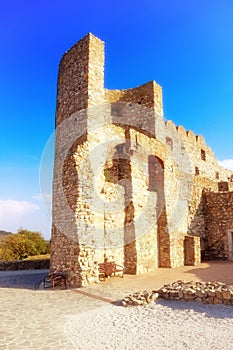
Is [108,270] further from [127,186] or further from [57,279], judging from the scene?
[127,186]

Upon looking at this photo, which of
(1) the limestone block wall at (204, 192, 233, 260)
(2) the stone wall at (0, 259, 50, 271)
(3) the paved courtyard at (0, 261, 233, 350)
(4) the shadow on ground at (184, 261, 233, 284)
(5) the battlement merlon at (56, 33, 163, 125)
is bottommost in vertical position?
(2) the stone wall at (0, 259, 50, 271)

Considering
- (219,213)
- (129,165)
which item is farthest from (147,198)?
(219,213)

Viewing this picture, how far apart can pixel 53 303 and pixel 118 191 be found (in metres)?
5.93

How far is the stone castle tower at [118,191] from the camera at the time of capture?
1081 centimetres

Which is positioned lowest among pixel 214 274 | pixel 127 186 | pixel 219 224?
pixel 214 274

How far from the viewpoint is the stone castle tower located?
10812 mm

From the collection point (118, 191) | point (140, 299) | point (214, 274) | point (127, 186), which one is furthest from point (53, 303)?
point (214, 274)

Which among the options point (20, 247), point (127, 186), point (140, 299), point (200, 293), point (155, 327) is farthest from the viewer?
point (20, 247)

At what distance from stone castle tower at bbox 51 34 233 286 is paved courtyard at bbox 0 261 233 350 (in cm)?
119

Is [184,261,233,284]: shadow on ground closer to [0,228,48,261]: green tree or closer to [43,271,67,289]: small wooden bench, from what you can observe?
[43,271,67,289]: small wooden bench

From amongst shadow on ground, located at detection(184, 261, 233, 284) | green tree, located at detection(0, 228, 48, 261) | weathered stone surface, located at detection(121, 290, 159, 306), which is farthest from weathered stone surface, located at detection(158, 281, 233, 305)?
green tree, located at detection(0, 228, 48, 261)

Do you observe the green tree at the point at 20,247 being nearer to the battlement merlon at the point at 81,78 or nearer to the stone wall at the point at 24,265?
the stone wall at the point at 24,265

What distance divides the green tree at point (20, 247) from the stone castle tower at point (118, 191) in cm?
1448

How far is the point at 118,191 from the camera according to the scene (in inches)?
499
